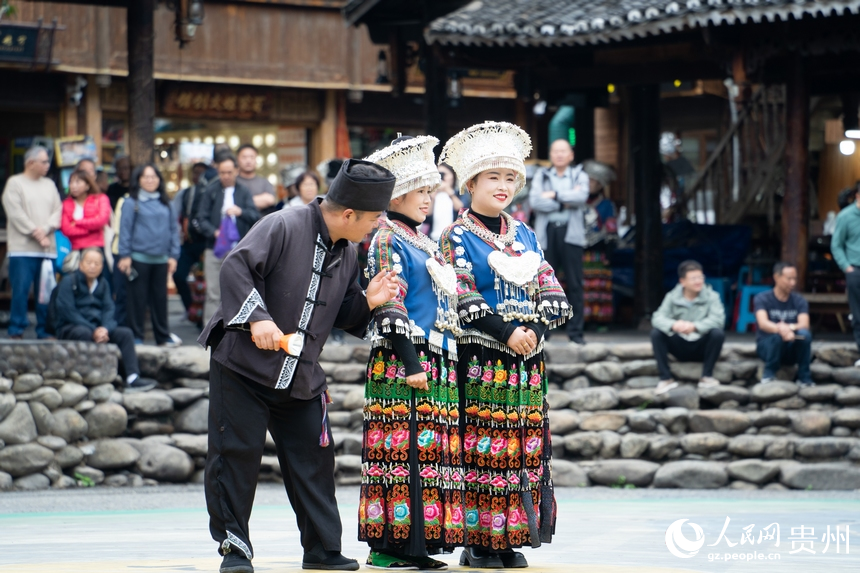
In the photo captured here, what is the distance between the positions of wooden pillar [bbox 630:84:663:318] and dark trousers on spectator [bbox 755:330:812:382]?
3430 mm

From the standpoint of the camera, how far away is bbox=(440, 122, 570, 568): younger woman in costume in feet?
17.6

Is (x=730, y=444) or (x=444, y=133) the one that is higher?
(x=444, y=133)

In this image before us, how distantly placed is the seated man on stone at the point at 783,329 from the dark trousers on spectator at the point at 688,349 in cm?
38

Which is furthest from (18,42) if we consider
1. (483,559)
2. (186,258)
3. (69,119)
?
(483,559)

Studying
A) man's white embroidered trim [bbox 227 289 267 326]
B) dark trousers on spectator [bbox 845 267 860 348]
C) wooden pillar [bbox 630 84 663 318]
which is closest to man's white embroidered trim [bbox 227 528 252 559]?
man's white embroidered trim [bbox 227 289 267 326]

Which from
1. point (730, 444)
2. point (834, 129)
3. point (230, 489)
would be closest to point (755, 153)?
point (834, 129)

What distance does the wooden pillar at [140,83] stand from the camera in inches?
454

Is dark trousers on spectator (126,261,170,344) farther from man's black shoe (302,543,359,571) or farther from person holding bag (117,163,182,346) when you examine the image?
man's black shoe (302,543,359,571)

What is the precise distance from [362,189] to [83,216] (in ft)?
20.7

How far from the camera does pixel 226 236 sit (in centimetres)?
1109

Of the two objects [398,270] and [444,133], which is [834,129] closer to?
[444,133]

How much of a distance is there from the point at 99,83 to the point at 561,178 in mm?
8336

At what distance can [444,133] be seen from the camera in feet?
45.9

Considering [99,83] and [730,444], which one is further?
[99,83]
